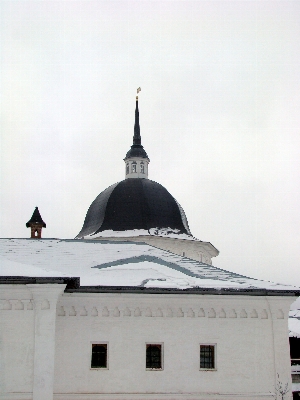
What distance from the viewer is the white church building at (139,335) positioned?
11312 millimetres

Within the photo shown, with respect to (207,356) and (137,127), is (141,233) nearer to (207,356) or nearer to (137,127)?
(137,127)

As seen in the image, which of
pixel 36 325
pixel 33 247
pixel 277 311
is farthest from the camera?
pixel 33 247

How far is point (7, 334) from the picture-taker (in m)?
11.4

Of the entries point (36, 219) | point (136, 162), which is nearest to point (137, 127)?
point (136, 162)

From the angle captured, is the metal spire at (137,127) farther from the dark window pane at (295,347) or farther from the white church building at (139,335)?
the white church building at (139,335)

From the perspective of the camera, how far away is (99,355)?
12.3m

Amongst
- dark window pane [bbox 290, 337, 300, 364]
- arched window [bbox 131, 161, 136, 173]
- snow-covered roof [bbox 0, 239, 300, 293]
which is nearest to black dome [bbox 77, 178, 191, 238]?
arched window [bbox 131, 161, 136, 173]

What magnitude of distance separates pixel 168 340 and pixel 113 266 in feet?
8.99

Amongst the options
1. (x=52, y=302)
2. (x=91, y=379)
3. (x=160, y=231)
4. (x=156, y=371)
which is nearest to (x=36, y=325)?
(x=52, y=302)

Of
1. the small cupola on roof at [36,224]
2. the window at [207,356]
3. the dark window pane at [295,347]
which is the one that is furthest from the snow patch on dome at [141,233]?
the window at [207,356]

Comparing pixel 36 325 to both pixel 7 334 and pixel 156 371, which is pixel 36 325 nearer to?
pixel 7 334

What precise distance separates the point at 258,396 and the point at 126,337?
3.76 meters

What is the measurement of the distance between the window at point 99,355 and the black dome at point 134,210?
15435 mm

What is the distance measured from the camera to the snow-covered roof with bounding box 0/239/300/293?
491 inches
